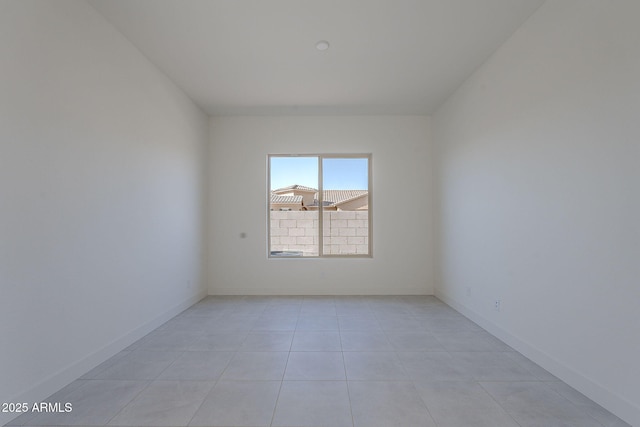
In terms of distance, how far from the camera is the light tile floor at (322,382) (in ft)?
5.80

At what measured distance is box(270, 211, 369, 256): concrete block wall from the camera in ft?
16.1

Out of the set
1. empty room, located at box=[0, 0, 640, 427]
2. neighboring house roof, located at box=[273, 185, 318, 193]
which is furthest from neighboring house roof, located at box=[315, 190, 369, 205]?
empty room, located at box=[0, 0, 640, 427]

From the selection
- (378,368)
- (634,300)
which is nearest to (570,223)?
(634,300)

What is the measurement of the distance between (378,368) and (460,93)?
337cm

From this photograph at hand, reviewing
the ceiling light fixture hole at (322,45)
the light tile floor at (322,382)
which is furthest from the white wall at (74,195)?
the ceiling light fixture hole at (322,45)

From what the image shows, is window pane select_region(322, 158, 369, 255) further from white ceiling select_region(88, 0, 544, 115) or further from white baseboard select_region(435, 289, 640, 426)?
white baseboard select_region(435, 289, 640, 426)

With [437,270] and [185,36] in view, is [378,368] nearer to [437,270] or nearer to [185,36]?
[437,270]

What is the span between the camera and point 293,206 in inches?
196

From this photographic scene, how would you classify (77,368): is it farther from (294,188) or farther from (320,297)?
(294,188)

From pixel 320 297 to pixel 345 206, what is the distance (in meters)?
1.51

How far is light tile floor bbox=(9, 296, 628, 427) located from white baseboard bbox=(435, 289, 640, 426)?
0.06 m

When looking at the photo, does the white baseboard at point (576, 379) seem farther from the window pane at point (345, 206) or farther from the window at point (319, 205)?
the window at point (319, 205)

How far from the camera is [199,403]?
1.91 metres

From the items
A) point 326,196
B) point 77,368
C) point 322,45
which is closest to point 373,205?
point 326,196
